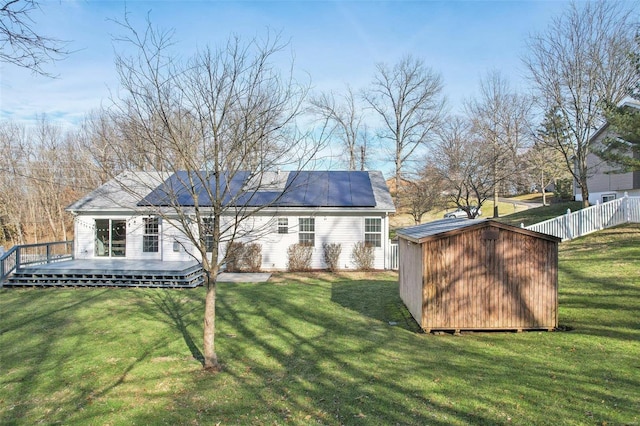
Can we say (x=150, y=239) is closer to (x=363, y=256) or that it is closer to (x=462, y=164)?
(x=363, y=256)

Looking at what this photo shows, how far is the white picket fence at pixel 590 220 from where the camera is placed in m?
16.1

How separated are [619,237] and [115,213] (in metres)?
19.4

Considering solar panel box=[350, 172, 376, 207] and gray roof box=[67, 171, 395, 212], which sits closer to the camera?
gray roof box=[67, 171, 395, 212]

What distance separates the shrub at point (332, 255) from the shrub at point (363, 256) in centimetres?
66

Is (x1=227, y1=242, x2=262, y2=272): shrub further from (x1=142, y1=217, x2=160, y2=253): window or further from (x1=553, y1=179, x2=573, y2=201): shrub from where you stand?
(x1=553, y1=179, x2=573, y2=201): shrub

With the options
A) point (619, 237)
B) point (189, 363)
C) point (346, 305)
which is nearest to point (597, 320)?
point (346, 305)

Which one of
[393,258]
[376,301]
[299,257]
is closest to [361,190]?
[393,258]

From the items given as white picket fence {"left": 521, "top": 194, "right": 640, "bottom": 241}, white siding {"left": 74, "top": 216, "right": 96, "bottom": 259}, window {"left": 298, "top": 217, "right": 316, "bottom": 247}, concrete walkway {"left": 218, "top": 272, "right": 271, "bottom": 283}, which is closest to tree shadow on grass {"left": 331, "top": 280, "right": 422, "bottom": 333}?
concrete walkway {"left": 218, "top": 272, "right": 271, "bottom": 283}

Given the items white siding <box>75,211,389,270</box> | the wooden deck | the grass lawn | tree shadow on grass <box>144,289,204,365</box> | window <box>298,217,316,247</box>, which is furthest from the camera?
window <box>298,217,316,247</box>

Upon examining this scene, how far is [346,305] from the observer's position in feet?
32.4

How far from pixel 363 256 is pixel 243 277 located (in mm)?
4740

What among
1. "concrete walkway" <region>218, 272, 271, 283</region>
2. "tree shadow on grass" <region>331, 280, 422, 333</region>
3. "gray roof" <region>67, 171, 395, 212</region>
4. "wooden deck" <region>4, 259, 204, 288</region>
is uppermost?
"gray roof" <region>67, 171, 395, 212</region>

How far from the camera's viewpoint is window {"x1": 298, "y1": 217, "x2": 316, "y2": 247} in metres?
15.9

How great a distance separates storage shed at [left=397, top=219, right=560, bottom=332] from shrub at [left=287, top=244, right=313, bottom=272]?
871cm
